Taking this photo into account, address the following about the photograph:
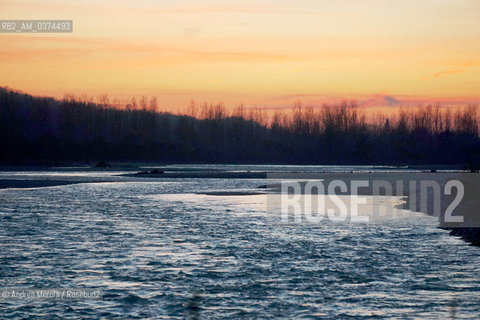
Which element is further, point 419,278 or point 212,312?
point 419,278

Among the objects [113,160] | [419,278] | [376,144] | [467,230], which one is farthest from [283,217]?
[376,144]

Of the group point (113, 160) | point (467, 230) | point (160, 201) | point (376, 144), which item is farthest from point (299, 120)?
point (467, 230)

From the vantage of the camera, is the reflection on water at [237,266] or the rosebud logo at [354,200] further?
the rosebud logo at [354,200]

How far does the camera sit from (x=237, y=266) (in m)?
17.7

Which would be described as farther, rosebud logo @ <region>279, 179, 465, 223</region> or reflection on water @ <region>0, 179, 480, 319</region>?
rosebud logo @ <region>279, 179, 465, 223</region>

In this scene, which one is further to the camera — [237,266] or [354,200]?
[354,200]

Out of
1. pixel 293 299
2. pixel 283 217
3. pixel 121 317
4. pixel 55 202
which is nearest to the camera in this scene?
pixel 121 317

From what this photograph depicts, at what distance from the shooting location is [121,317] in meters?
12.6

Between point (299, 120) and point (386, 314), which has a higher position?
point (299, 120)

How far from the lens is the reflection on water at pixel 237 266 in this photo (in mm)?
13312

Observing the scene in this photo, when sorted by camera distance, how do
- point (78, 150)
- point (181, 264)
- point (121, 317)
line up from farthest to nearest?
1. point (78, 150)
2. point (181, 264)
3. point (121, 317)

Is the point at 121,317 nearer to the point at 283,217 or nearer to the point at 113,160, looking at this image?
the point at 283,217

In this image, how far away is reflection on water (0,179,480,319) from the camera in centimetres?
1331

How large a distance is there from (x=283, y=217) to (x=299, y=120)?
131 meters
